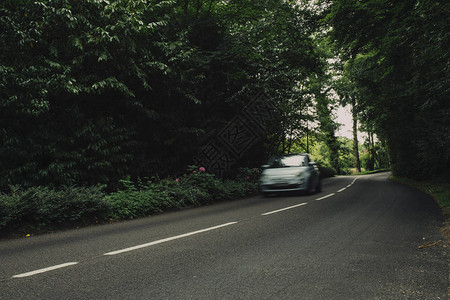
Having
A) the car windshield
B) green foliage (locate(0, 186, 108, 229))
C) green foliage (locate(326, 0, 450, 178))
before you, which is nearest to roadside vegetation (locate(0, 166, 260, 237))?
green foliage (locate(0, 186, 108, 229))

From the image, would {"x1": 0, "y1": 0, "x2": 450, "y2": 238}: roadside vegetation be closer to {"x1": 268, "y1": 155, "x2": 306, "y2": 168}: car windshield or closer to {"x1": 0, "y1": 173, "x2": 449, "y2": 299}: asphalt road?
{"x1": 268, "y1": 155, "x2": 306, "y2": 168}: car windshield

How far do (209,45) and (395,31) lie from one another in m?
9.60

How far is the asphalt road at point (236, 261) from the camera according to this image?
3.08 metres

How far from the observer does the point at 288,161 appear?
13055 mm

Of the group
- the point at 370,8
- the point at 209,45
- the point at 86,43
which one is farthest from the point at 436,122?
the point at 86,43

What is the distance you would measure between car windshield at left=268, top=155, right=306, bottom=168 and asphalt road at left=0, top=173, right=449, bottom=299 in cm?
591

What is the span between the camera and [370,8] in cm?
777

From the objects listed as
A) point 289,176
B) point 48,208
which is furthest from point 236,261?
point 289,176

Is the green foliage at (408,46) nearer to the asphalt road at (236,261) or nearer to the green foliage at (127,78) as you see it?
the asphalt road at (236,261)

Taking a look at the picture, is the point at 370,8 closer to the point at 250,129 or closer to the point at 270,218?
the point at 270,218

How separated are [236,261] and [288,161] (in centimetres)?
942

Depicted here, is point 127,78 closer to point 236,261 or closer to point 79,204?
point 79,204

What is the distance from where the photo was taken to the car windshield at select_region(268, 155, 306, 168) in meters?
12.9

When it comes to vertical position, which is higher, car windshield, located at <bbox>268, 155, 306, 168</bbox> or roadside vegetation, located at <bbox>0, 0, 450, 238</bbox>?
roadside vegetation, located at <bbox>0, 0, 450, 238</bbox>
